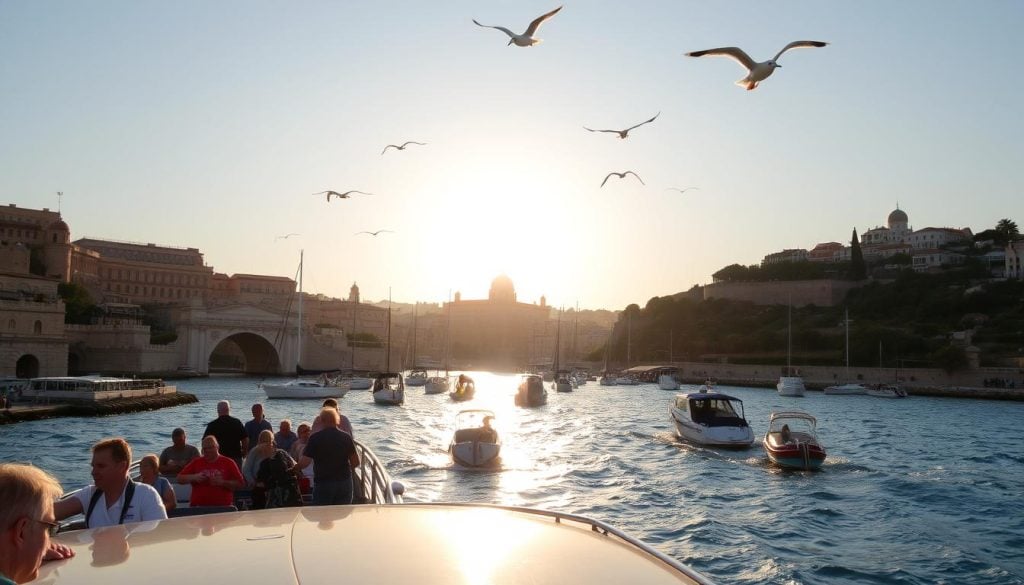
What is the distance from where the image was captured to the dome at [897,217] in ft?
458

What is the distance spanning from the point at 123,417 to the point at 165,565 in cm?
Answer: 3986

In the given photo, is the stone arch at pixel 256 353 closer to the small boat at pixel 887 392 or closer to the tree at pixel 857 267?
the small boat at pixel 887 392

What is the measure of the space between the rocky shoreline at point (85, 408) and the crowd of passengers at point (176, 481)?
28257 mm

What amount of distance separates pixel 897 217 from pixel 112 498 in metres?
151

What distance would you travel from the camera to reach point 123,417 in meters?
38.9

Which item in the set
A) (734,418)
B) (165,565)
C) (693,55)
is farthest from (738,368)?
(165,565)

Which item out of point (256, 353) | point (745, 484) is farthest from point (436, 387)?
point (745, 484)

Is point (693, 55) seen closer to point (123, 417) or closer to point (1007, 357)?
point (123, 417)

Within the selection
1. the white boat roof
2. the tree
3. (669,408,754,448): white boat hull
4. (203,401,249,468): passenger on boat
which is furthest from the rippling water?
the tree

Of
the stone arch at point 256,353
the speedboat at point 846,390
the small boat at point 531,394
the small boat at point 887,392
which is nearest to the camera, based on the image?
the small boat at point 531,394

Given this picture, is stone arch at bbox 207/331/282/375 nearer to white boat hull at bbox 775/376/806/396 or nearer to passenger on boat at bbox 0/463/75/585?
white boat hull at bbox 775/376/806/396

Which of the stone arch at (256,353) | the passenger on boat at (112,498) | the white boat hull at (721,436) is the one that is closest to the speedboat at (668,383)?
the stone arch at (256,353)

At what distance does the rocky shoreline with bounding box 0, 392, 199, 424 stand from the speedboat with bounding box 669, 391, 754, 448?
25116 mm

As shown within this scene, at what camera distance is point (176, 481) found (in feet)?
26.2
